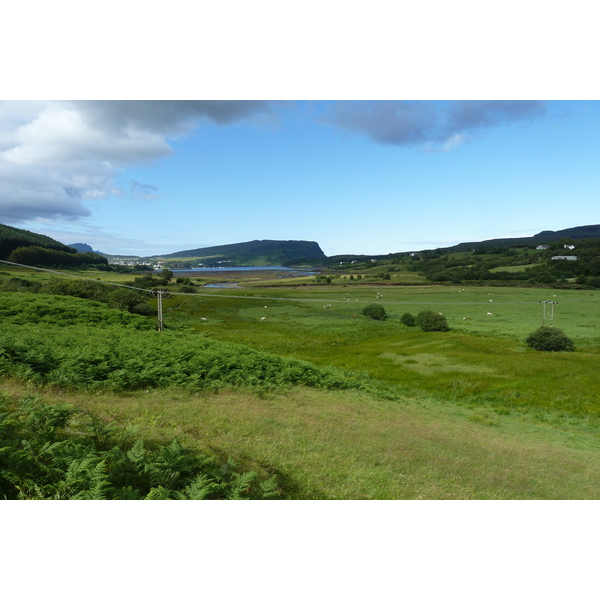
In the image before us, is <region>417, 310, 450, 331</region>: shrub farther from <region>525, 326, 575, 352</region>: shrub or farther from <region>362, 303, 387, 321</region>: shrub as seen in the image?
<region>525, 326, 575, 352</region>: shrub

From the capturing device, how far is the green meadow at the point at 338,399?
21.7 ft

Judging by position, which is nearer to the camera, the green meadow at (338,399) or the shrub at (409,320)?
the green meadow at (338,399)

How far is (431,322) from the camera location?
3247cm

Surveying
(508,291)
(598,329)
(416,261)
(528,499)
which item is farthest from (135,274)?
(416,261)

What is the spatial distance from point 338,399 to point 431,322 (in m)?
22.8

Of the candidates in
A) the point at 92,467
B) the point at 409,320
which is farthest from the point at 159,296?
the point at 409,320

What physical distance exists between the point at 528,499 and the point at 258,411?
22.5 ft

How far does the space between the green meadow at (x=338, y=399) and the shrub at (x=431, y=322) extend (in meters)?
3.27

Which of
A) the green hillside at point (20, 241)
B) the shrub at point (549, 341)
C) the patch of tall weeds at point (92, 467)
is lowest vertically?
the shrub at point (549, 341)

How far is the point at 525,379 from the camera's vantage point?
70.1 ft

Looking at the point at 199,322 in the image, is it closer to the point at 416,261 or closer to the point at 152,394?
the point at 152,394

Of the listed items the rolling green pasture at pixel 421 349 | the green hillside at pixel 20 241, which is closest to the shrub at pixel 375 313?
A: the rolling green pasture at pixel 421 349

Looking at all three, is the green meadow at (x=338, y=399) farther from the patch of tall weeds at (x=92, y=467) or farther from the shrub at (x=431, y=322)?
the shrub at (x=431, y=322)

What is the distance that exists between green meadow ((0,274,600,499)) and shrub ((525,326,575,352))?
1.03 m
